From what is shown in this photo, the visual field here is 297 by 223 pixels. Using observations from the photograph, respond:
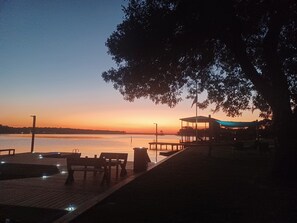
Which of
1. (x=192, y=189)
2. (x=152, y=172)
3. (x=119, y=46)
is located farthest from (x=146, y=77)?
(x=192, y=189)

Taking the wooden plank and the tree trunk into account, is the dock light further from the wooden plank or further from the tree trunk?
the tree trunk

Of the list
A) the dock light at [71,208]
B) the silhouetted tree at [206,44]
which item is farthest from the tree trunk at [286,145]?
the dock light at [71,208]

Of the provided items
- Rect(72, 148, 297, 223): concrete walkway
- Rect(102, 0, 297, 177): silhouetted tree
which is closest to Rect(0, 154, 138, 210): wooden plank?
Rect(72, 148, 297, 223): concrete walkway

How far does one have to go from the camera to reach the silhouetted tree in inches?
424

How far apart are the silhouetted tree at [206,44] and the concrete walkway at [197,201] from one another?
228cm

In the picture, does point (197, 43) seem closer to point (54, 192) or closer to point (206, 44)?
point (206, 44)

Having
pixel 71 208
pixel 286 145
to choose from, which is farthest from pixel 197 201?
pixel 286 145

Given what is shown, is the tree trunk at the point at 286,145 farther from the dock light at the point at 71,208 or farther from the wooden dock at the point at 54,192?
the dock light at the point at 71,208

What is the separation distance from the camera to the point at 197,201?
7855mm

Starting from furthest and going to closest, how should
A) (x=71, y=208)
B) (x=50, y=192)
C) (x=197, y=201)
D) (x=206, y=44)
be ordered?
(x=206, y=44) → (x=50, y=192) → (x=197, y=201) → (x=71, y=208)

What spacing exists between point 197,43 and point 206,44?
1377mm

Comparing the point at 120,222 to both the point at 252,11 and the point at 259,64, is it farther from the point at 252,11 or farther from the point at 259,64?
the point at 259,64

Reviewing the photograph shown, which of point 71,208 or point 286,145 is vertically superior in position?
point 286,145

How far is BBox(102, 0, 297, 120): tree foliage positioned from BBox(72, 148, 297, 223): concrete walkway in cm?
324
